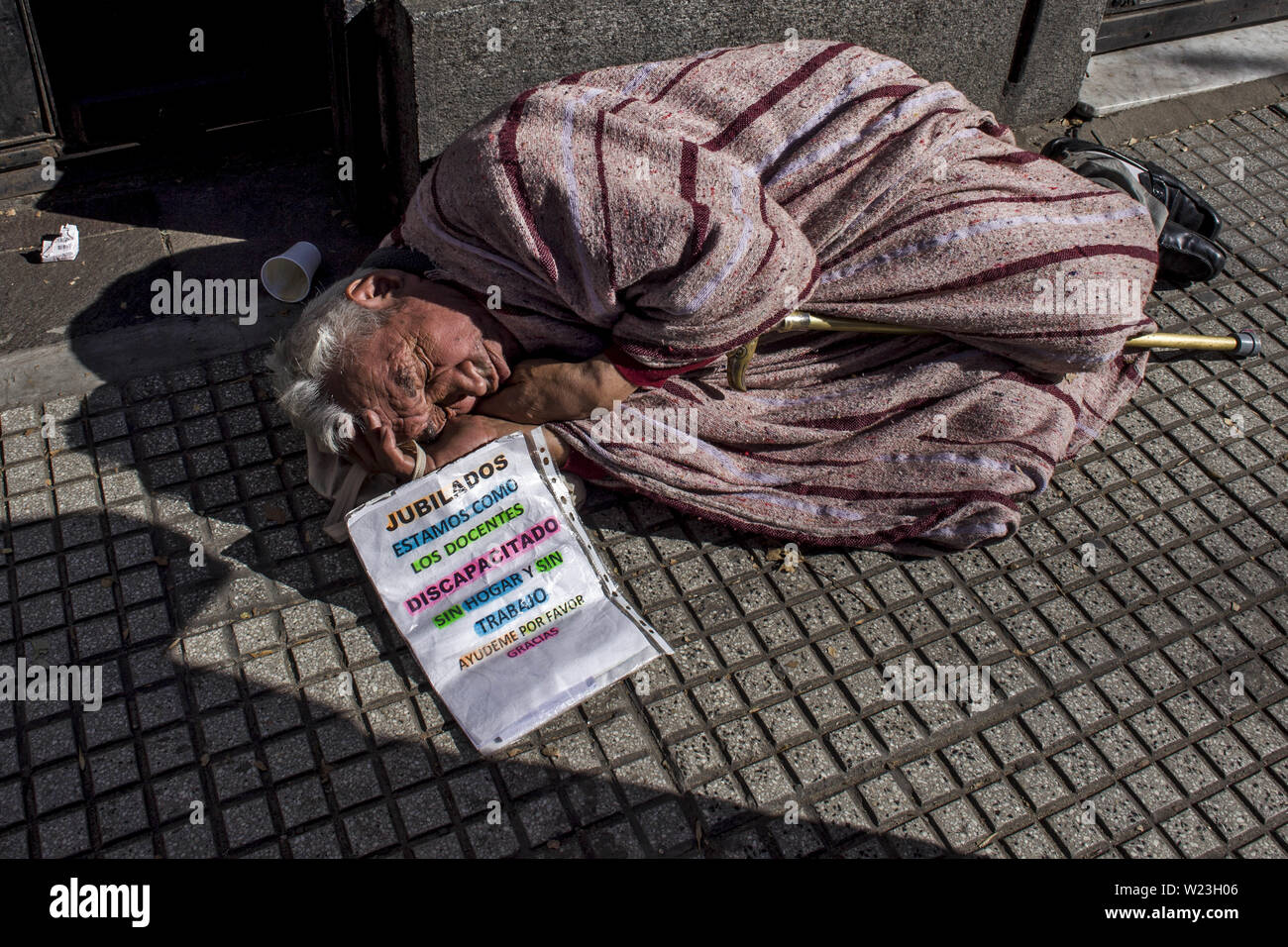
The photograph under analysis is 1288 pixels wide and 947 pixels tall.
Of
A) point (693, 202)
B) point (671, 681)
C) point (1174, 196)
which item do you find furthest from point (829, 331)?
point (1174, 196)

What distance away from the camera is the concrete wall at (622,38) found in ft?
12.9

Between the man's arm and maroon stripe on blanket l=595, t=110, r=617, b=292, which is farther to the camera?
the man's arm

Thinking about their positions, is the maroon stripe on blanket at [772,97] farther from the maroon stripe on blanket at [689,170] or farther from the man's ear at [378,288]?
the man's ear at [378,288]

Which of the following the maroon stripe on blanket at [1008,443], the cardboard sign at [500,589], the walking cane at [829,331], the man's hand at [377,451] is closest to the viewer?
the cardboard sign at [500,589]

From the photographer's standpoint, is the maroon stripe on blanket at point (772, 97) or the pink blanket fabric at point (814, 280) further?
the maroon stripe on blanket at point (772, 97)

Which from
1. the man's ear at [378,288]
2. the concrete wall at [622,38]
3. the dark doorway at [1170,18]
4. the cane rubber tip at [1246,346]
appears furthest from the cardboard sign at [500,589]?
the dark doorway at [1170,18]

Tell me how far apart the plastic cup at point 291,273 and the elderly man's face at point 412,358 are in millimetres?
927

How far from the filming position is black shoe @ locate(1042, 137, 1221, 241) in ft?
14.8

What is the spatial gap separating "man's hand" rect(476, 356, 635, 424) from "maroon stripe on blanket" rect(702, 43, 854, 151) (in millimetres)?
785

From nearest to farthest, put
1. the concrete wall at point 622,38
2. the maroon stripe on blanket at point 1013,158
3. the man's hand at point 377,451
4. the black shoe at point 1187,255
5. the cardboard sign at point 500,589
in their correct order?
the cardboard sign at point 500,589 → the man's hand at point 377,451 → the maroon stripe on blanket at point 1013,158 → the concrete wall at point 622,38 → the black shoe at point 1187,255

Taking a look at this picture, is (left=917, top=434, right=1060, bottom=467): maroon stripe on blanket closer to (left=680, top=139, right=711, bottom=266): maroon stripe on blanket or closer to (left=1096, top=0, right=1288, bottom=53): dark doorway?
(left=680, top=139, right=711, bottom=266): maroon stripe on blanket

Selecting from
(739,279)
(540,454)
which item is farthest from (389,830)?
(739,279)

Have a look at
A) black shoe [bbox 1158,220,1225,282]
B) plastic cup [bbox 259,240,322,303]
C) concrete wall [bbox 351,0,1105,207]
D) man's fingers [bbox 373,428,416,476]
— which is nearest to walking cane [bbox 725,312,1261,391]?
black shoe [bbox 1158,220,1225,282]
